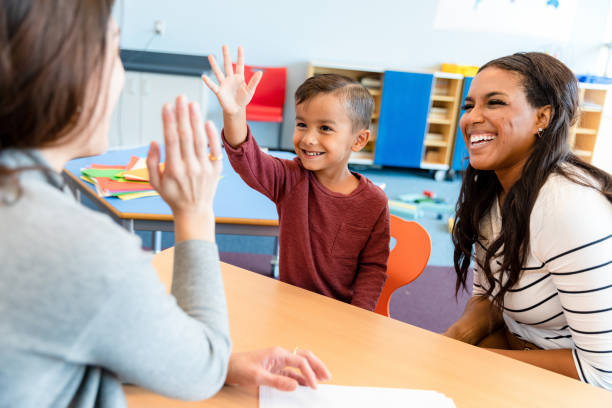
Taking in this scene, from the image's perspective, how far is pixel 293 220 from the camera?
1517 millimetres

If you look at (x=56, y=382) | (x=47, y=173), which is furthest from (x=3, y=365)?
(x=47, y=173)

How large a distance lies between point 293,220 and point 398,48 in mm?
4727

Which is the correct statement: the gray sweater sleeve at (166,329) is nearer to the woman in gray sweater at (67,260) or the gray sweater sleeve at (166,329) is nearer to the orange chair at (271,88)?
the woman in gray sweater at (67,260)

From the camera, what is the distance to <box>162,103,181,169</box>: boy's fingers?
0.66 m

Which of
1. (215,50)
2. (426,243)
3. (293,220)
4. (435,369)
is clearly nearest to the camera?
(435,369)

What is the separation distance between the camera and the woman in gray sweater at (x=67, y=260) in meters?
0.49

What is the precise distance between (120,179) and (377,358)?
137 centimetres

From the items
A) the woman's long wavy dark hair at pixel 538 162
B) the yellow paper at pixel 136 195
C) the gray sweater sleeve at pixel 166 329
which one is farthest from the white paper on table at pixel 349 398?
the yellow paper at pixel 136 195

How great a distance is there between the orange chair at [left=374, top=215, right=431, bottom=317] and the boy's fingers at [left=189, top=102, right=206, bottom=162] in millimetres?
1085

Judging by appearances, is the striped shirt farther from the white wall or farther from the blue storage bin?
the blue storage bin

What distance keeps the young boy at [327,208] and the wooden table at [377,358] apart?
10.8 inches

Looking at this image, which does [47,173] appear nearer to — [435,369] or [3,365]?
[3,365]

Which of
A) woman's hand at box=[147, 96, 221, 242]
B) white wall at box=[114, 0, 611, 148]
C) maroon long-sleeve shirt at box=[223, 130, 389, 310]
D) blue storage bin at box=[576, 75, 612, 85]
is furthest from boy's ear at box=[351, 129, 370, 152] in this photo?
blue storage bin at box=[576, 75, 612, 85]

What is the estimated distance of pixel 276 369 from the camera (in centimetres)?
92
